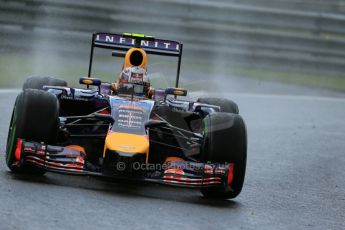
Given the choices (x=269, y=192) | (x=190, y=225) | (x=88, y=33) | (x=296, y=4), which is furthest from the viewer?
(x=296, y=4)

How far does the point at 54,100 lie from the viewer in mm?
9422

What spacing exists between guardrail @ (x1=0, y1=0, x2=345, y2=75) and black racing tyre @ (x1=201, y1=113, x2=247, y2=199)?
9740 mm

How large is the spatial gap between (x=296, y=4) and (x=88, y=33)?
4.33m

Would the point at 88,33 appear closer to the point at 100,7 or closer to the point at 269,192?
the point at 100,7

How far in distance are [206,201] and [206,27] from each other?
11.1 metres

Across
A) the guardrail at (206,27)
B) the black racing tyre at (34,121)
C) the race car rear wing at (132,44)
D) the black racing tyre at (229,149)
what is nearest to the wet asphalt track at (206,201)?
the black racing tyre at (229,149)

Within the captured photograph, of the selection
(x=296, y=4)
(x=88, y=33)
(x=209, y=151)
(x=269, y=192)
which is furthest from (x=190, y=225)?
(x=296, y=4)

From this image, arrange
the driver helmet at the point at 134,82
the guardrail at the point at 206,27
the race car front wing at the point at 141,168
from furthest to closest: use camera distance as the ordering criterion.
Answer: the guardrail at the point at 206,27 → the driver helmet at the point at 134,82 → the race car front wing at the point at 141,168

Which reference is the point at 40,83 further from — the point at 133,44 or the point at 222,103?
the point at 222,103

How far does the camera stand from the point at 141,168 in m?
9.05

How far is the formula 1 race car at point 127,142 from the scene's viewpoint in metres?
9.12

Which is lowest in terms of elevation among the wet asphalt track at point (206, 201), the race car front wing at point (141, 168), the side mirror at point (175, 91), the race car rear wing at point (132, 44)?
the wet asphalt track at point (206, 201)

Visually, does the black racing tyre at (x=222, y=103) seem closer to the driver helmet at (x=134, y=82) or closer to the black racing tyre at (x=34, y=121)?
the driver helmet at (x=134, y=82)

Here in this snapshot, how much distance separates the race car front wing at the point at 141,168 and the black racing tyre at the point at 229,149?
0.28 ft
